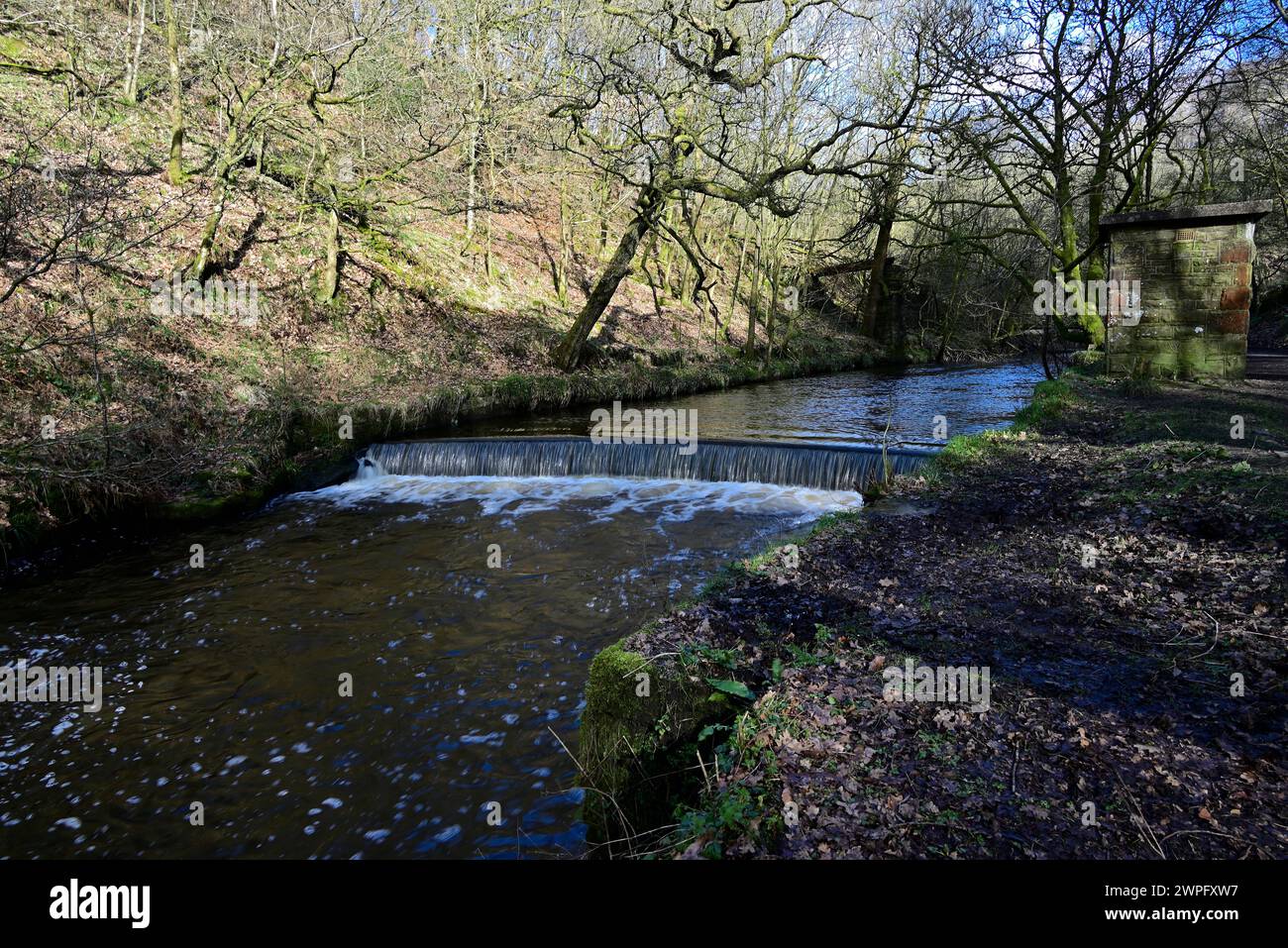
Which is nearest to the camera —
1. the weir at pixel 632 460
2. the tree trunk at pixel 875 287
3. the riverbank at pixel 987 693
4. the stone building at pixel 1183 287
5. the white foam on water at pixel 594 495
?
the riverbank at pixel 987 693

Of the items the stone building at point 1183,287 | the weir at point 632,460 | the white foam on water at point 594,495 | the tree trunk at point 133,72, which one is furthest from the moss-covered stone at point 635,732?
the tree trunk at point 133,72

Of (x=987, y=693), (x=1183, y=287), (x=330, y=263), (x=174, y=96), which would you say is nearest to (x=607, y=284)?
(x=330, y=263)

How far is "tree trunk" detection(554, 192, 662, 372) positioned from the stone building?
31.9 ft

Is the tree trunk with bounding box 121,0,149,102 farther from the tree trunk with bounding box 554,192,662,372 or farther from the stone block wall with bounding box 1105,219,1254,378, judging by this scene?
the stone block wall with bounding box 1105,219,1254,378

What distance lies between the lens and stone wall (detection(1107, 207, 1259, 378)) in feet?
38.5

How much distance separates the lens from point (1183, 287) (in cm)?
1209

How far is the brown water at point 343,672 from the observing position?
3854 millimetres

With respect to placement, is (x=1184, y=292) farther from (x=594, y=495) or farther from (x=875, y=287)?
(x=875, y=287)

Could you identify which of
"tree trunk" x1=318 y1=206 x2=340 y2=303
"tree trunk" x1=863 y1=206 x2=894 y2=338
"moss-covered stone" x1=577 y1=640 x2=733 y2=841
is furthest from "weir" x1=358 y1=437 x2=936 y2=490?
"tree trunk" x1=863 y1=206 x2=894 y2=338

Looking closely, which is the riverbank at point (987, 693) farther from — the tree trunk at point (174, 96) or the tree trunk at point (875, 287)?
the tree trunk at point (875, 287)

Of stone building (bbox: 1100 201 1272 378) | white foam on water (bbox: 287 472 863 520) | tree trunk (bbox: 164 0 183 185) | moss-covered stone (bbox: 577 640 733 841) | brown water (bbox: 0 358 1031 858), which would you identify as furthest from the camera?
tree trunk (bbox: 164 0 183 185)

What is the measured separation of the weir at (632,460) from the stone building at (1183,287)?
5.77 metres

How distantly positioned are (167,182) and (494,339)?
780cm
